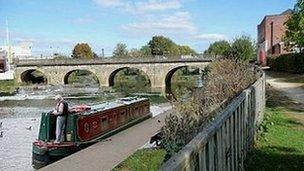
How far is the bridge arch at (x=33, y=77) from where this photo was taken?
84875 millimetres

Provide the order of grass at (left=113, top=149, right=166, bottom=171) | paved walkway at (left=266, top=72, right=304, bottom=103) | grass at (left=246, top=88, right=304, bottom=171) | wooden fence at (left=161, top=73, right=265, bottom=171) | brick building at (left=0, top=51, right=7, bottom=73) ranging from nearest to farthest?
wooden fence at (left=161, top=73, right=265, bottom=171), grass at (left=246, top=88, right=304, bottom=171), grass at (left=113, top=149, right=166, bottom=171), paved walkway at (left=266, top=72, right=304, bottom=103), brick building at (left=0, top=51, right=7, bottom=73)

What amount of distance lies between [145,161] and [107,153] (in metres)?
3.75

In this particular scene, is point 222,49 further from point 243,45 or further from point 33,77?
point 33,77

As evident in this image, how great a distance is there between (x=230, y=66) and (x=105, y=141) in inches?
254

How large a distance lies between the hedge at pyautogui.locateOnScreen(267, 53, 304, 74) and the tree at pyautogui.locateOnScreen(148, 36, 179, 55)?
2800 inches

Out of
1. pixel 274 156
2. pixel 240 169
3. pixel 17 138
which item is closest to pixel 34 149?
pixel 17 138

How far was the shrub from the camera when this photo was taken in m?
11.4

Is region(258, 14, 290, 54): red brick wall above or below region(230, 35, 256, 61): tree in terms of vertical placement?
above

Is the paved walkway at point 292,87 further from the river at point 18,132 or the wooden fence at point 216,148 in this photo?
the wooden fence at point 216,148

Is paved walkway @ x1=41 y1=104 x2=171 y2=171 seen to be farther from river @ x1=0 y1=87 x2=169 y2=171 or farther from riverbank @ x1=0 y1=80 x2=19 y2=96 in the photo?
riverbank @ x1=0 y1=80 x2=19 y2=96

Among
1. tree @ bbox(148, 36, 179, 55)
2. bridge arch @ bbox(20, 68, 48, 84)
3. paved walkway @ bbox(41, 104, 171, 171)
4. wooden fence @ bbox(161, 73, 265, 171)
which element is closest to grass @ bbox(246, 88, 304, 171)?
wooden fence @ bbox(161, 73, 265, 171)

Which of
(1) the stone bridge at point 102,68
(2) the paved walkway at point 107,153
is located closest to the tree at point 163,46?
(1) the stone bridge at point 102,68

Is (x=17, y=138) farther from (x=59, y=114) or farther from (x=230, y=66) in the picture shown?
(x=230, y=66)

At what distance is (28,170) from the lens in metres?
18.6
